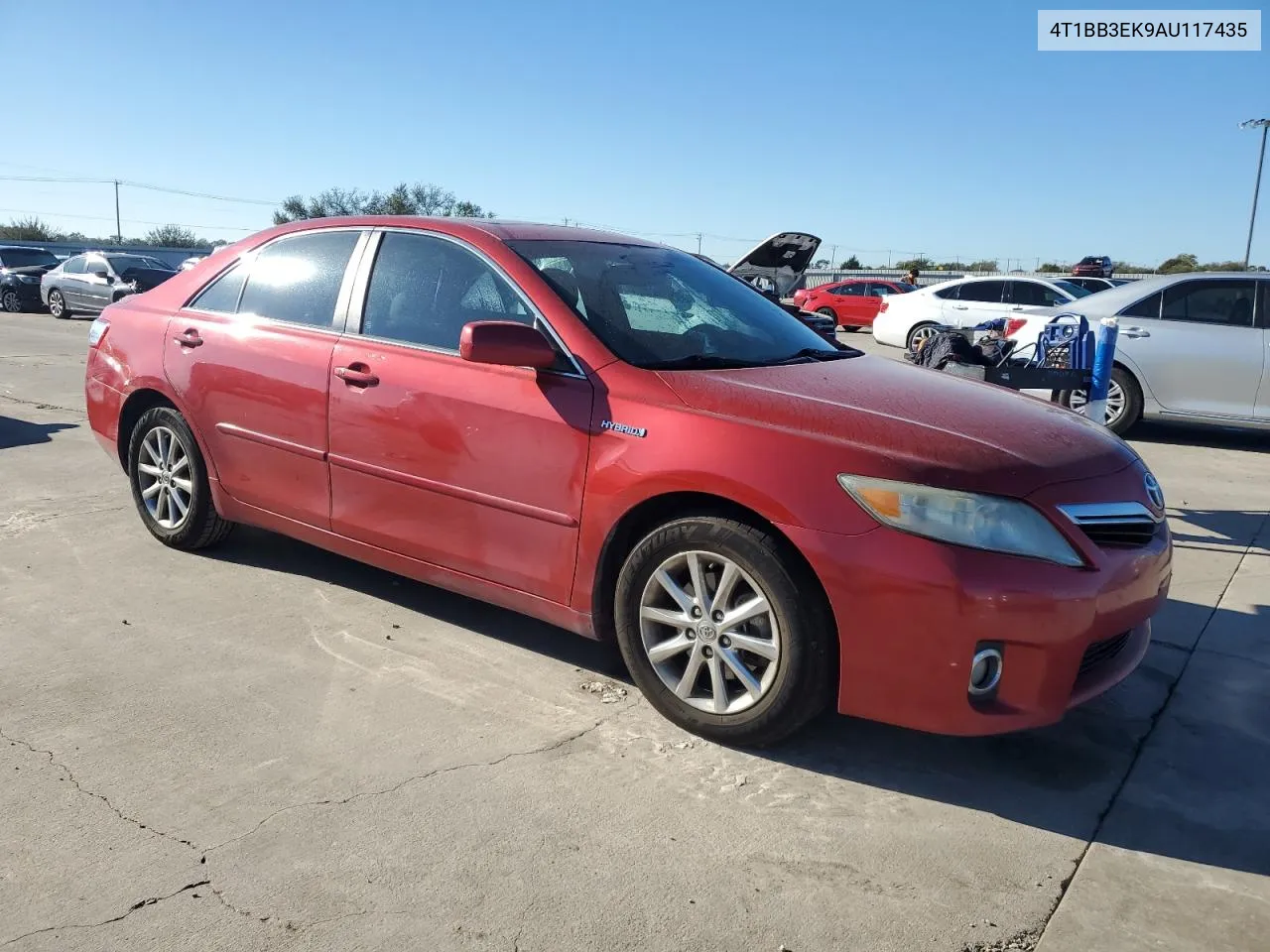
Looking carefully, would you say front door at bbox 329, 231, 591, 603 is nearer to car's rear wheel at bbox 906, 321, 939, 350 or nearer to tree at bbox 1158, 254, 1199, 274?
car's rear wheel at bbox 906, 321, 939, 350

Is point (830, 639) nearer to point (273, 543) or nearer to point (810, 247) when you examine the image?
point (273, 543)

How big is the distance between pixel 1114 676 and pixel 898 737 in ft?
2.29

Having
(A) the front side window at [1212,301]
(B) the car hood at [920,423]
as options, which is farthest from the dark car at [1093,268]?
(B) the car hood at [920,423]

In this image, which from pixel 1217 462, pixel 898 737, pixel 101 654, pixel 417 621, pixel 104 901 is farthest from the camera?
pixel 1217 462

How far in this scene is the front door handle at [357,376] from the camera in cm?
396

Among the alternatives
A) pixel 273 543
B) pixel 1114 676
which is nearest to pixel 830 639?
pixel 1114 676

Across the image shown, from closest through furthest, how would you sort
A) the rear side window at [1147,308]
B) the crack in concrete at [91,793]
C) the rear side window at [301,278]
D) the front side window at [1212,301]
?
the crack in concrete at [91,793] < the rear side window at [301,278] < the front side window at [1212,301] < the rear side window at [1147,308]

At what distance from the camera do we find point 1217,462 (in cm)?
841

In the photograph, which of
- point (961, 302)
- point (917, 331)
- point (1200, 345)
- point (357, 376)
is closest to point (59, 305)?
point (917, 331)

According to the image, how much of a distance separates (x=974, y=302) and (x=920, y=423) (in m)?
13.4

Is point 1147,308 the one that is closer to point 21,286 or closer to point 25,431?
point 25,431

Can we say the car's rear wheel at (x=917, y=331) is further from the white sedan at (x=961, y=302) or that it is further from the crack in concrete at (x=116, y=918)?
the crack in concrete at (x=116, y=918)

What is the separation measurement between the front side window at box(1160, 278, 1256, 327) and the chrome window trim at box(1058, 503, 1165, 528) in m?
6.69

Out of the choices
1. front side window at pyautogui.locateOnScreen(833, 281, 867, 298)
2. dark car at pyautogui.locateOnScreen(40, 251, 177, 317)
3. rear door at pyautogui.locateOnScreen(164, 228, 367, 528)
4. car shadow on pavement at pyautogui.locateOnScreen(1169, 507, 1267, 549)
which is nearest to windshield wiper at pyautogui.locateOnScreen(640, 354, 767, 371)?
rear door at pyautogui.locateOnScreen(164, 228, 367, 528)
